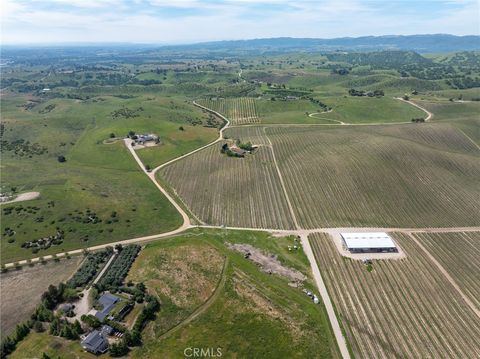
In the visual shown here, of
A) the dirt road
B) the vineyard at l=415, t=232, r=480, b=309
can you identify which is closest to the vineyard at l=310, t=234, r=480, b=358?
the vineyard at l=415, t=232, r=480, b=309

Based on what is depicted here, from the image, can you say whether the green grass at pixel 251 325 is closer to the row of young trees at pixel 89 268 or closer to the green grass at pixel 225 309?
the green grass at pixel 225 309

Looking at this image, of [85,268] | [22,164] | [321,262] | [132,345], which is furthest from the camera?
[22,164]

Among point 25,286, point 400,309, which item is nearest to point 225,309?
point 400,309

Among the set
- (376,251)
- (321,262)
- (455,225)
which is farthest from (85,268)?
(455,225)

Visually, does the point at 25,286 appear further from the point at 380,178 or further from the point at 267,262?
the point at 380,178

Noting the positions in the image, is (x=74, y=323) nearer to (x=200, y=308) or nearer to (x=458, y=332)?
(x=200, y=308)

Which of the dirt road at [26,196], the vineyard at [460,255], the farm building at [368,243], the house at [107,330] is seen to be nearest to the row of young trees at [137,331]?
the house at [107,330]
